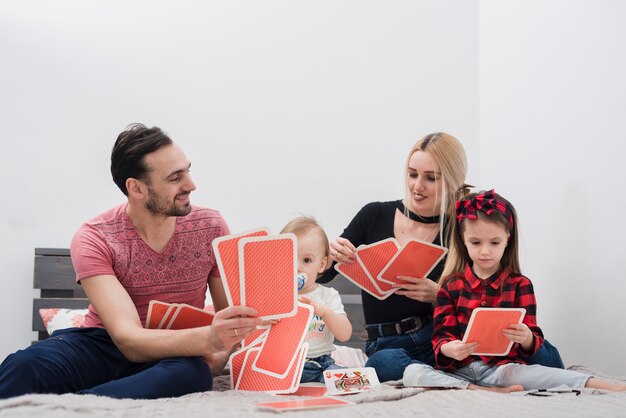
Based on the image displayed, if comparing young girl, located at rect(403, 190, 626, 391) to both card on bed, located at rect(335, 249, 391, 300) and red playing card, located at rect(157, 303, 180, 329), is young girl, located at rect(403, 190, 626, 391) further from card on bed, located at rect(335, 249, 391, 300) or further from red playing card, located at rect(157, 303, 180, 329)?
red playing card, located at rect(157, 303, 180, 329)

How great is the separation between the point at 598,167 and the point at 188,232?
5.16 ft

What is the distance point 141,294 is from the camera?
2.28m

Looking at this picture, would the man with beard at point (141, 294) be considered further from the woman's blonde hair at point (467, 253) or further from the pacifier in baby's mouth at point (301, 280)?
the woman's blonde hair at point (467, 253)

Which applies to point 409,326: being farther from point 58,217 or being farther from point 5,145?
point 5,145

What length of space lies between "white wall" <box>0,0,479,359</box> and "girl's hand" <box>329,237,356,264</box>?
1.04 m

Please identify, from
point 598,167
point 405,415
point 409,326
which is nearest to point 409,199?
point 409,326

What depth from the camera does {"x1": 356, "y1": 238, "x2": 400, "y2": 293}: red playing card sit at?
2.55 metres

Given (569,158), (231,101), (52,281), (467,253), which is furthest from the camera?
(231,101)

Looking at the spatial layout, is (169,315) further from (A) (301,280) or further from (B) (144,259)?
(A) (301,280)

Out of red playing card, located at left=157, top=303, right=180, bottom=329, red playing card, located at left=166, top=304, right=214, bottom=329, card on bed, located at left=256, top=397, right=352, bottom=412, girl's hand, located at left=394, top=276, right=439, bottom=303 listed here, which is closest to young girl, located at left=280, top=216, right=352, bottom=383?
girl's hand, located at left=394, top=276, right=439, bottom=303

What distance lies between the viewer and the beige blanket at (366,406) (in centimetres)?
141

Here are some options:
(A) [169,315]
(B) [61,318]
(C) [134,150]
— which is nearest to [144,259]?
(A) [169,315]

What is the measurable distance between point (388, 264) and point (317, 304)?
0.32m

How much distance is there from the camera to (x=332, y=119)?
3.77 m
